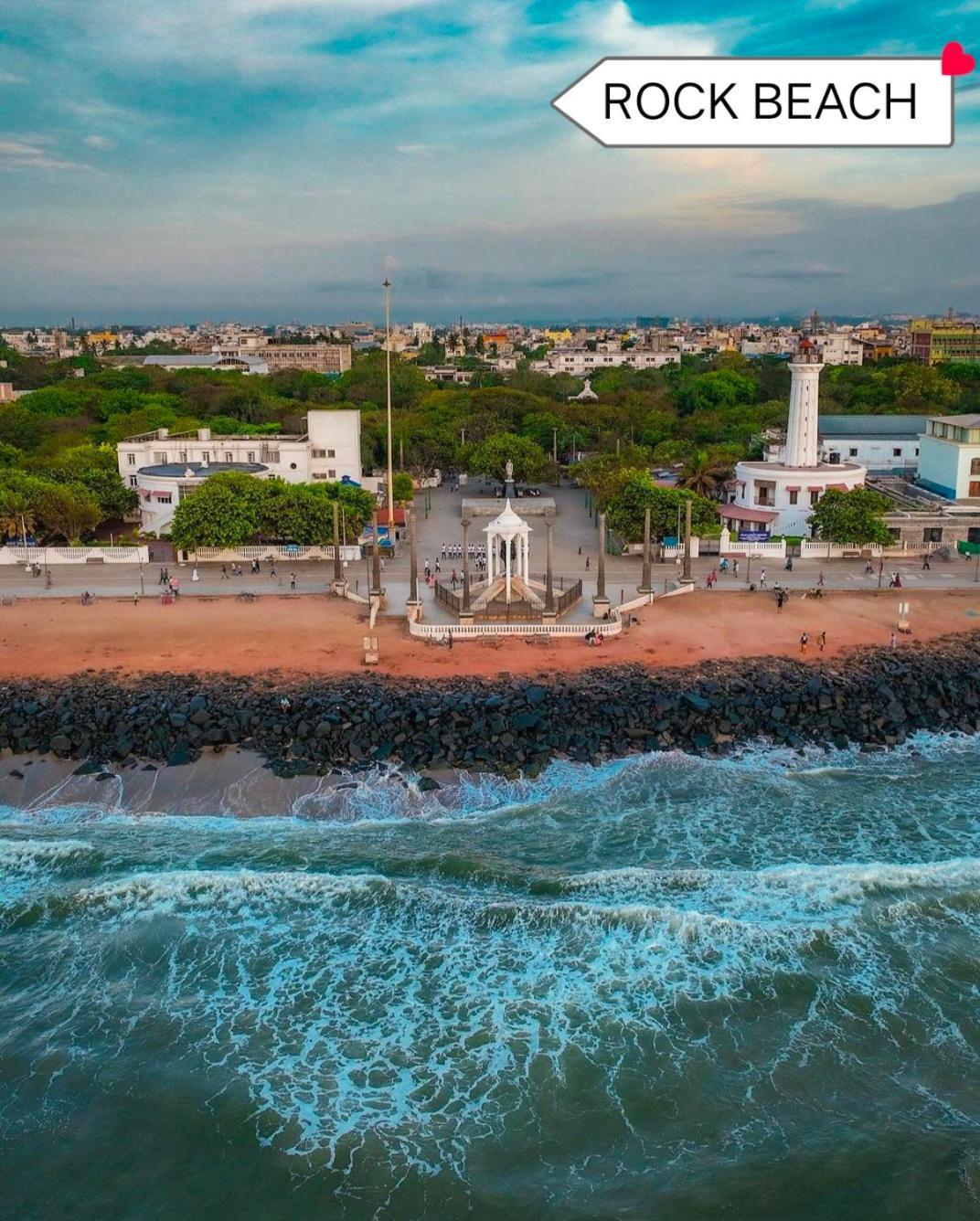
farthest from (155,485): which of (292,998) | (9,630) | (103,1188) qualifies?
(103,1188)

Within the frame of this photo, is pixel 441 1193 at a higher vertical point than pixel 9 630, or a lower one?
lower

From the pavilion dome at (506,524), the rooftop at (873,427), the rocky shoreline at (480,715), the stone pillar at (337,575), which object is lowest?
the rocky shoreline at (480,715)

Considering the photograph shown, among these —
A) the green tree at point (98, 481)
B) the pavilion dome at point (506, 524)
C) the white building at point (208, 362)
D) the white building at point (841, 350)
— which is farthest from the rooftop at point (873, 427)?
the white building at point (208, 362)

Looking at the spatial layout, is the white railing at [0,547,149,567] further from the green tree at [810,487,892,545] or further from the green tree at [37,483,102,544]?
the green tree at [810,487,892,545]

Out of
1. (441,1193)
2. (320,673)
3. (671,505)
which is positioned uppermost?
(671,505)

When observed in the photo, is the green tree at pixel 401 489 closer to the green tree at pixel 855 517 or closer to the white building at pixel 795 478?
the white building at pixel 795 478

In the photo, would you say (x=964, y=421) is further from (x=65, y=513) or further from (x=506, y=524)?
(x=65, y=513)

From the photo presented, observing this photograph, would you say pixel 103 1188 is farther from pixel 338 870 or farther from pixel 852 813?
pixel 852 813
